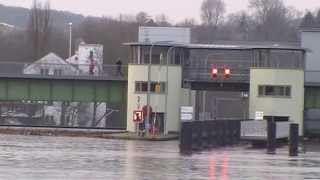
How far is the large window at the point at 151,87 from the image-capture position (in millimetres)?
74500

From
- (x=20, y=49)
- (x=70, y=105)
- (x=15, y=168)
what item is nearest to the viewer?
(x=15, y=168)

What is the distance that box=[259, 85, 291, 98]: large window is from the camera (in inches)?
2931

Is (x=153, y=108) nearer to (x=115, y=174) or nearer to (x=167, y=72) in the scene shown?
(x=167, y=72)

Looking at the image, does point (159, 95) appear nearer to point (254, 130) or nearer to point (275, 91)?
point (275, 91)

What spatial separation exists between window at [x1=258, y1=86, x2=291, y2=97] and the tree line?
164 feet

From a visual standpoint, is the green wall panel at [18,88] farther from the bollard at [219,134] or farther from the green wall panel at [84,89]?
the bollard at [219,134]

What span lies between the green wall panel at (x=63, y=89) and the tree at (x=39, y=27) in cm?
4877

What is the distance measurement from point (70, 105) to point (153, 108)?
46.3 meters

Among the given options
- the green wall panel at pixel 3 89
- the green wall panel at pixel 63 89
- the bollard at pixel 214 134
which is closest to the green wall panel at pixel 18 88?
the green wall panel at pixel 3 89

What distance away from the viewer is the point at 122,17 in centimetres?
19200

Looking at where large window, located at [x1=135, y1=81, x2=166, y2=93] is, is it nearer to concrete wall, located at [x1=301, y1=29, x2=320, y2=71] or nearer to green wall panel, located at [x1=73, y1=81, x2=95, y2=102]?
green wall panel, located at [x1=73, y1=81, x2=95, y2=102]

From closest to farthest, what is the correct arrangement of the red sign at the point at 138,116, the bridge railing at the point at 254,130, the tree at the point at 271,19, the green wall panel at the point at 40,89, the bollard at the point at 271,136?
the bollard at the point at 271,136
the bridge railing at the point at 254,130
the red sign at the point at 138,116
the green wall panel at the point at 40,89
the tree at the point at 271,19

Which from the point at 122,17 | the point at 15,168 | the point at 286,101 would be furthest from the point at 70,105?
the point at 15,168

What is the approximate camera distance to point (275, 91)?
74.6 metres
